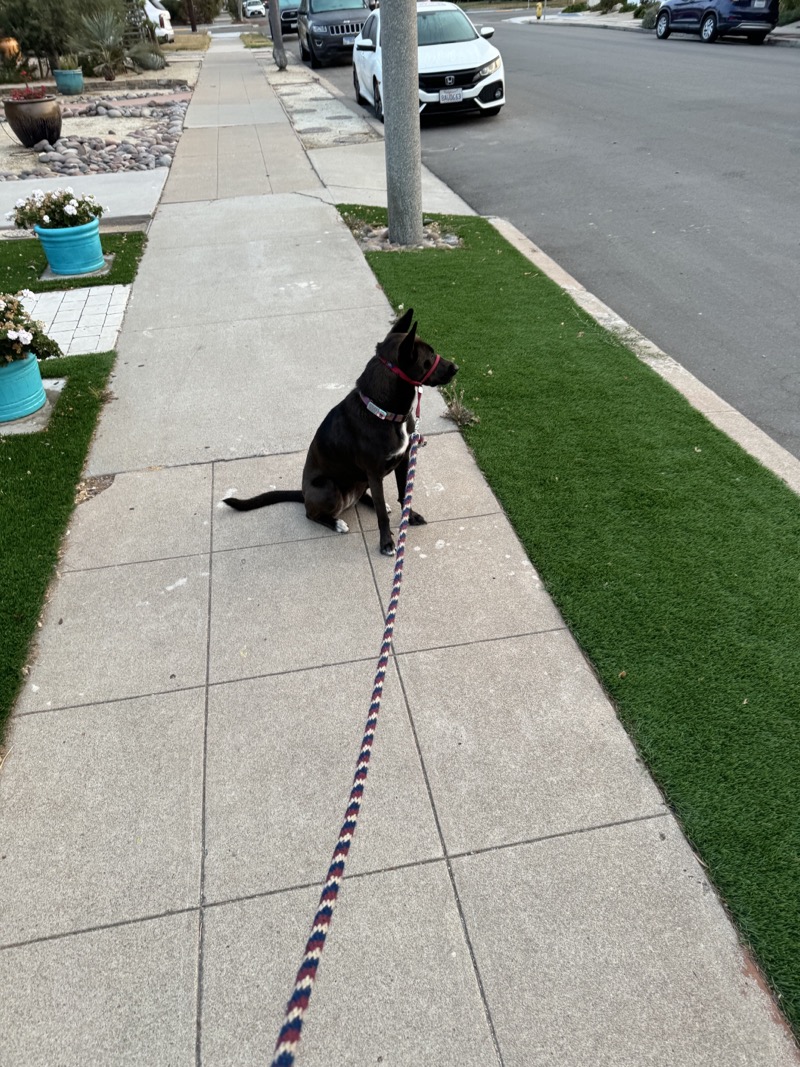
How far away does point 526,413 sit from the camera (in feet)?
16.9

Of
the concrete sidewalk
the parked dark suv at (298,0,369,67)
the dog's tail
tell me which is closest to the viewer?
the concrete sidewalk

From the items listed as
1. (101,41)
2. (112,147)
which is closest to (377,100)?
(112,147)

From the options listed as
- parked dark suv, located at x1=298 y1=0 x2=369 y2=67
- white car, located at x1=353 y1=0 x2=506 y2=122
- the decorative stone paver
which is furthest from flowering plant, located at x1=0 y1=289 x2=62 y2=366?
parked dark suv, located at x1=298 y1=0 x2=369 y2=67

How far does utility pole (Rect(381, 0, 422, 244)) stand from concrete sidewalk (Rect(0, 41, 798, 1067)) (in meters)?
4.56

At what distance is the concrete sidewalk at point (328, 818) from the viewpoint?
2141 millimetres

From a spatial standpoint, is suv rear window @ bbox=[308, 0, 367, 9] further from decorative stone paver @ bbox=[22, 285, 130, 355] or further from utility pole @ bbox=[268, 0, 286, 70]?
decorative stone paver @ bbox=[22, 285, 130, 355]

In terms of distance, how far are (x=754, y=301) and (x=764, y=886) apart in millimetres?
5788

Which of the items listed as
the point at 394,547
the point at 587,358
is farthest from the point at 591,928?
the point at 587,358

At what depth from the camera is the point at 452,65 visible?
13.3 meters

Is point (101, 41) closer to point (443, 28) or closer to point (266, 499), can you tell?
point (443, 28)

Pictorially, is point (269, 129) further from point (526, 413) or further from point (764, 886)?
point (764, 886)

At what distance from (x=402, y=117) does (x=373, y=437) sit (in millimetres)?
5591

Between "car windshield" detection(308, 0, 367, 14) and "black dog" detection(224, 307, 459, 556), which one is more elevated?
"car windshield" detection(308, 0, 367, 14)

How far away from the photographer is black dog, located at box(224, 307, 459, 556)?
3.40 meters
